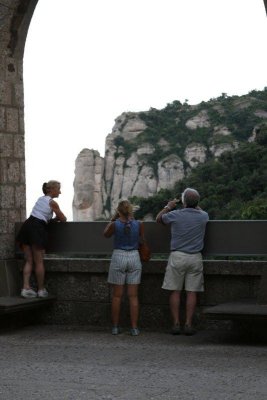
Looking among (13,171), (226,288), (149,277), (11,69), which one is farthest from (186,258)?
(11,69)

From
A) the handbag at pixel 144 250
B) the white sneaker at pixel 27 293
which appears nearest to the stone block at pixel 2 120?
the white sneaker at pixel 27 293

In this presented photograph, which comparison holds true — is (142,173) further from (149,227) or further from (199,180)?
(149,227)

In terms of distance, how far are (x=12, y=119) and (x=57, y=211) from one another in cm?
113

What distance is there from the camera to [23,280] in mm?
8188

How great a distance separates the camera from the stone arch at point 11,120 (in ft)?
27.2

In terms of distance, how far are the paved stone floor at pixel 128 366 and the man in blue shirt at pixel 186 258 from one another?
286 mm

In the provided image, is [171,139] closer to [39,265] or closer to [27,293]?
[39,265]

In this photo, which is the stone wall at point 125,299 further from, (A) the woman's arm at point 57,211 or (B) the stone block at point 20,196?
(B) the stone block at point 20,196

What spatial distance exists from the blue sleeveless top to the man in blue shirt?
292 millimetres

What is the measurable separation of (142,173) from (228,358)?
298ft

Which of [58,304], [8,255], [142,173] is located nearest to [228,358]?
[58,304]

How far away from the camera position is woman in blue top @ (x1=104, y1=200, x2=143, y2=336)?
23.8ft

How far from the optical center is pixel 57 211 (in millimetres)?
8086

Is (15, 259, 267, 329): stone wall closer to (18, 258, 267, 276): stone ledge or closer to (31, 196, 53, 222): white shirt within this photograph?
(18, 258, 267, 276): stone ledge
